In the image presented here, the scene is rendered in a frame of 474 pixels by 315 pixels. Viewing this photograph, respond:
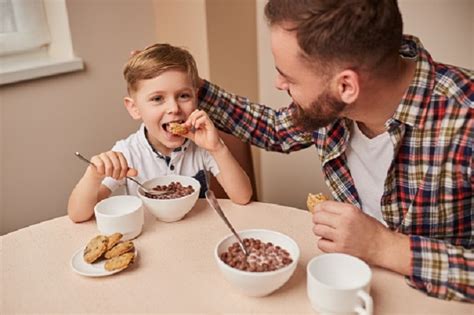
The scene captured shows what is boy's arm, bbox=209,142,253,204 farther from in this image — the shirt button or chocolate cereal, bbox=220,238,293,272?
the shirt button

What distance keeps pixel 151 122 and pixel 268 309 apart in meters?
0.74

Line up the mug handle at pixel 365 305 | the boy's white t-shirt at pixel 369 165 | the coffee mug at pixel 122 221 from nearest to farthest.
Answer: the mug handle at pixel 365 305 → the coffee mug at pixel 122 221 → the boy's white t-shirt at pixel 369 165

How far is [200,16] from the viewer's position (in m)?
2.11

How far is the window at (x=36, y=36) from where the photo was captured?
2.00m

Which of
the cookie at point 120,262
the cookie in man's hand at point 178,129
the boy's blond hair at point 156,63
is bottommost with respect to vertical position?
the cookie at point 120,262

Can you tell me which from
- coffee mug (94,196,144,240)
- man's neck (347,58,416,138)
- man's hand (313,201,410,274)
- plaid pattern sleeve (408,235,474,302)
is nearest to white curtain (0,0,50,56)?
coffee mug (94,196,144,240)

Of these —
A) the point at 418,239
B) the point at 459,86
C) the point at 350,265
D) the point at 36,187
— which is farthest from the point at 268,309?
the point at 36,187

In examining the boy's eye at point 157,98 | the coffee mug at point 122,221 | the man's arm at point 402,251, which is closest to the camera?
the man's arm at point 402,251

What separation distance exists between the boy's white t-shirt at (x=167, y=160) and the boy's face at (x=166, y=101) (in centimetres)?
5

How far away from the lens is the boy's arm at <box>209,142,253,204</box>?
142cm

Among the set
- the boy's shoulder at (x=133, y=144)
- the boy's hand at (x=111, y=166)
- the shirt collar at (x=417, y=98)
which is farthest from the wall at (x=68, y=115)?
the shirt collar at (x=417, y=98)

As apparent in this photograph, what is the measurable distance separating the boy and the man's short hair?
1.46 feet

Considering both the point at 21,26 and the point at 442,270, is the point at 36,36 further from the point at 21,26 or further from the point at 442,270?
the point at 442,270

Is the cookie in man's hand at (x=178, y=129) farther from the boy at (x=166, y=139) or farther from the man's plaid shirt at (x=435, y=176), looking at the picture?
the man's plaid shirt at (x=435, y=176)
